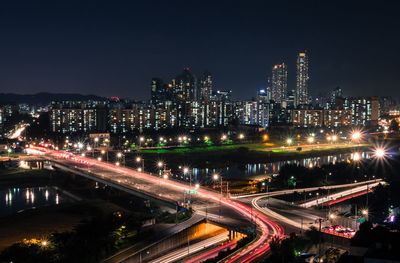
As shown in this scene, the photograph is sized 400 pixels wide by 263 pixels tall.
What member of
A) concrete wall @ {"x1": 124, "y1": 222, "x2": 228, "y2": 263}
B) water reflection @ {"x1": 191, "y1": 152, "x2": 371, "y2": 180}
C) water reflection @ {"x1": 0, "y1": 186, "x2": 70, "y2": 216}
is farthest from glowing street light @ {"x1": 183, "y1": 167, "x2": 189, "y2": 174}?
concrete wall @ {"x1": 124, "y1": 222, "x2": 228, "y2": 263}

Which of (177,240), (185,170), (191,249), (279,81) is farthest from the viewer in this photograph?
(279,81)

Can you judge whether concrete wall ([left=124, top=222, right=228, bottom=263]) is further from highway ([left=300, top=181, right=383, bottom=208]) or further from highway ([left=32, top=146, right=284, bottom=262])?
highway ([left=300, top=181, right=383, bottom=208])

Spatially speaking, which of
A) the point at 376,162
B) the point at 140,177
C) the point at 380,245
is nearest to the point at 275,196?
the point at 140,177

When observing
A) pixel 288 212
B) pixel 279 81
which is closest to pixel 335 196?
pixel 288 212

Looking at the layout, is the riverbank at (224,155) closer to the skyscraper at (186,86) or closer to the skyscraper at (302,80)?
the skyscraper at (186,86)

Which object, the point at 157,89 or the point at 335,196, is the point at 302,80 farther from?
the point at 335,196

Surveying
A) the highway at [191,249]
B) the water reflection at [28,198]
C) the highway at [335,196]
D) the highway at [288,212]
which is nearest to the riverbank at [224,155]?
the water reflection at [28,198]
